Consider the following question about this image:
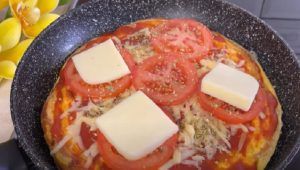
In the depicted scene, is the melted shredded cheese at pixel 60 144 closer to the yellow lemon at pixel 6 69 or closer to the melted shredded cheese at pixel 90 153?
the melted shredded cheese at pixel 90 153

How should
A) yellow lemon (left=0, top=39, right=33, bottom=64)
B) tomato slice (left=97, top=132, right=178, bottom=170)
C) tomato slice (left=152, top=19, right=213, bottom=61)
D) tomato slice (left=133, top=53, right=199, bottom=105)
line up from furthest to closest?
yellow lemon (left=0, top=39, right=33, bottom=64) < tomato slice (left=152, top=19, right=213, bottom=61) < tomato slice (left=133, top=53, right=199, bottom=105) < tomato slice (left=97, top=132, right=178, bottom=170)

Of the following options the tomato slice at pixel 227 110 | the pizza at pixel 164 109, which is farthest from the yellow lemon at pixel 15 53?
the tomato slice at pixel 227 110

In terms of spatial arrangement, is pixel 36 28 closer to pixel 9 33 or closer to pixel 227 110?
pixel 9 33

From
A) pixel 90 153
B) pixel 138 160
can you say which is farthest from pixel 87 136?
pixel 138 160

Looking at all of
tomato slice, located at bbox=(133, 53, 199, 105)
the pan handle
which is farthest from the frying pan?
tomato slice, located at bbox=(133, 53, 199, 105)

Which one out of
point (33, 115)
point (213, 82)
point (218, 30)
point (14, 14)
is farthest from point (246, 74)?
point (14, 14)

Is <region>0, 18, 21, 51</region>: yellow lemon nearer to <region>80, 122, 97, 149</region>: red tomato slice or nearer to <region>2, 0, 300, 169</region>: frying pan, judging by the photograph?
<region>2, 0, 300, 169</region>: frying pan

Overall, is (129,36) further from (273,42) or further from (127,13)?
(273,42)
